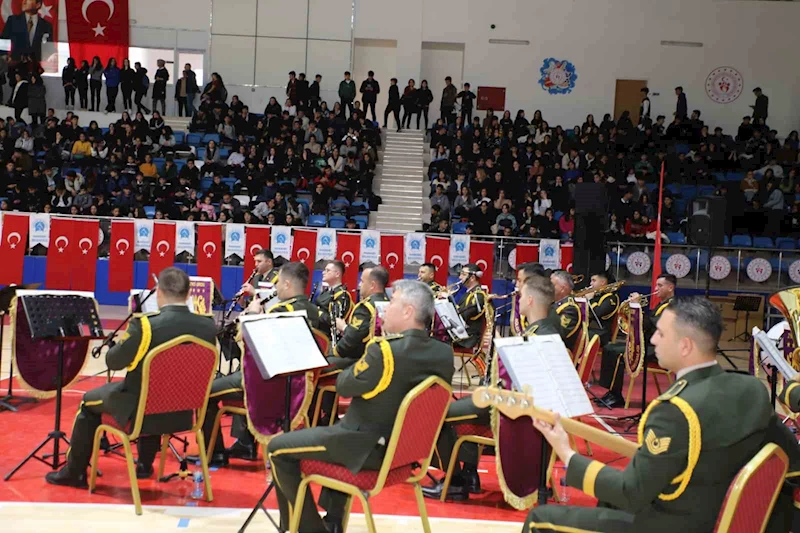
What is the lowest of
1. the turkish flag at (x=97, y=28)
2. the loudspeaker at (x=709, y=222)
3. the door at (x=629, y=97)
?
the loudspeaker at (x=709, y=222)

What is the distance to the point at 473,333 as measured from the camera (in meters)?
10.9

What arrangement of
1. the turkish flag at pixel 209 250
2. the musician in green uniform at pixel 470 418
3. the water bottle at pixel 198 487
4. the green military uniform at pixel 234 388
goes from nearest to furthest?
the water bottle at pixel 198 487
the musician in green uniform at pixel 470 418
the green military uniform at pixel 234 388
the turkish flag at pixel 209 250

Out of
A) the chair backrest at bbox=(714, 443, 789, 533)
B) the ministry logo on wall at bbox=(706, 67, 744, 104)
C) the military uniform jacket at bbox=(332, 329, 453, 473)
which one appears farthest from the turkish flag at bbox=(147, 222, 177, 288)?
the ministry logo on wall at bbox=(706, 67, 744, 104)

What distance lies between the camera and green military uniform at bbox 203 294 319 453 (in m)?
6.77

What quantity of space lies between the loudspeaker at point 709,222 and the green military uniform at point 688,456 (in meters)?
10.4

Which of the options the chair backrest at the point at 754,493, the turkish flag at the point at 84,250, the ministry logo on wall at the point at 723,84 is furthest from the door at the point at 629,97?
the chair backrest at the point at 754,493

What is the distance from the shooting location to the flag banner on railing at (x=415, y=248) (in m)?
16.4

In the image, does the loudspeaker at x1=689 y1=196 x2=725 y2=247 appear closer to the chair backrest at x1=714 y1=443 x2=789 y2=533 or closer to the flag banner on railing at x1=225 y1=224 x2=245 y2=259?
the flag banner on railing at x1=225 y1=224 x2=245 y2=259

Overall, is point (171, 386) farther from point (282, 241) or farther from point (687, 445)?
point (282, 241)

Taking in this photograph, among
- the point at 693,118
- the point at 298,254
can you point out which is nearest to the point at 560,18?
the point at 693,118

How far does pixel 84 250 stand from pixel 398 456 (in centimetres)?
1285

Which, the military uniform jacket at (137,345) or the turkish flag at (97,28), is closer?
the military uniform jacket at (137,345)

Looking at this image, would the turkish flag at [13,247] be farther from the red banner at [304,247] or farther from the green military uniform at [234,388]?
the green military uniform at [234,388]

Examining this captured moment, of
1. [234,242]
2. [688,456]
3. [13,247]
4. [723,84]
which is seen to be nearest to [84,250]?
[13,247]
